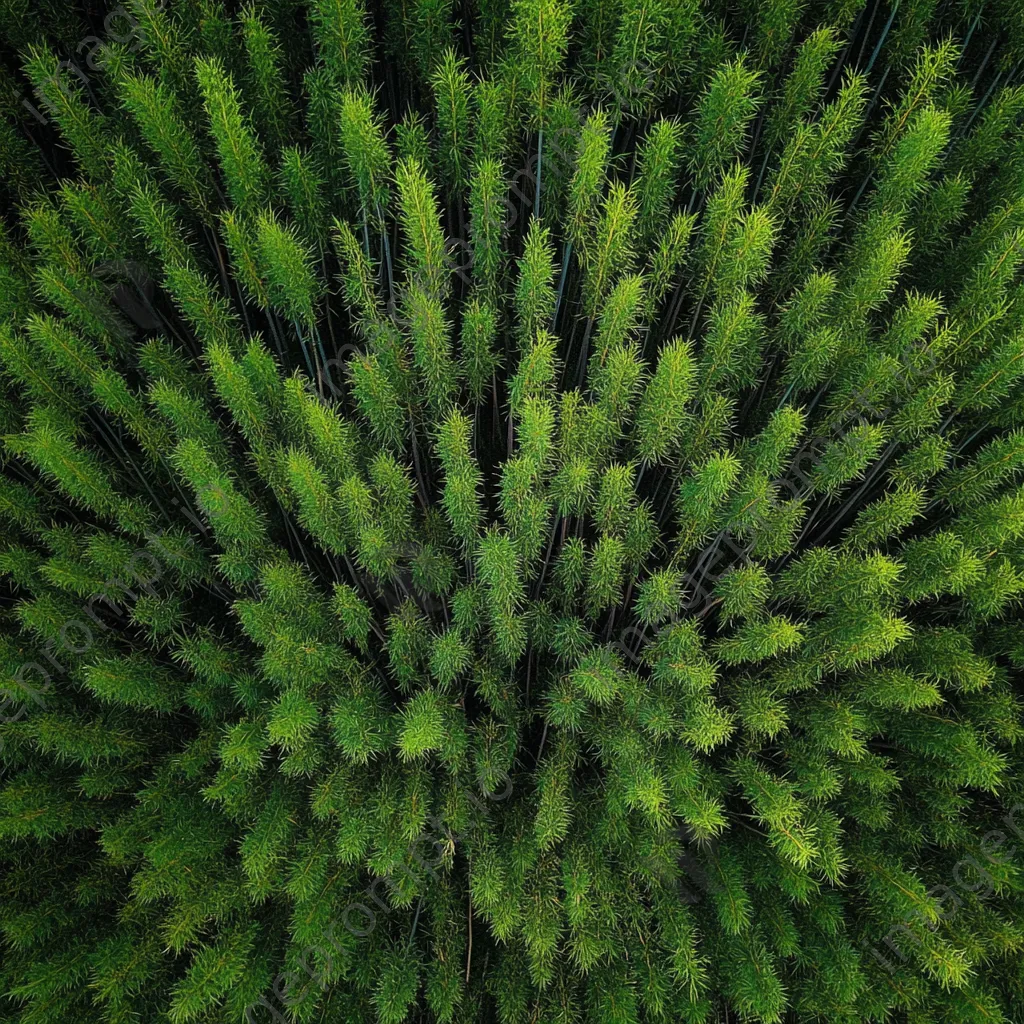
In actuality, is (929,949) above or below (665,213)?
below

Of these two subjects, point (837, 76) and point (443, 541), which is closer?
point (443, 541)

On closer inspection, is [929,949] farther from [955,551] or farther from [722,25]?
[722,25]

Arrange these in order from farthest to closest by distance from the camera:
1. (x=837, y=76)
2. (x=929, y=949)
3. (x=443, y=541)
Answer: (x=837, y=76) → (x=443, y=541) → (x=929, y=949)

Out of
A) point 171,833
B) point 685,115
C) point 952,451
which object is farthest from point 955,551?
point 171,833

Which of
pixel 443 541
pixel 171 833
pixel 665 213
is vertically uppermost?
pixel 665 213

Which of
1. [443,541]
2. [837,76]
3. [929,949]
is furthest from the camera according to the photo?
[837,76]

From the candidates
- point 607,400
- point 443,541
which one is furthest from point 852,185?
point 443,541
